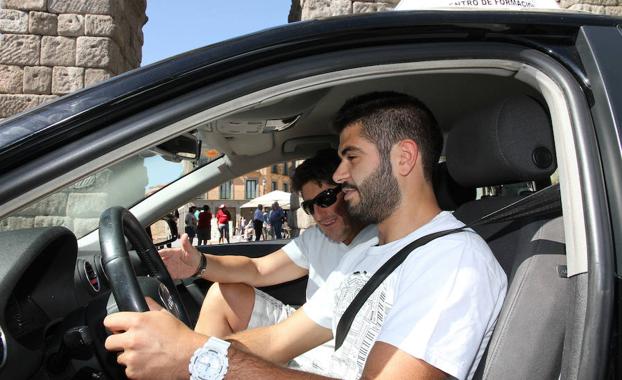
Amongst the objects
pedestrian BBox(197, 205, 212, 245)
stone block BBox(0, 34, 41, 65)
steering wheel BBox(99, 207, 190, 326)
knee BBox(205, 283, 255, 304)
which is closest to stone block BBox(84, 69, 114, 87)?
stone block BBox(0, 34, 41, 65)

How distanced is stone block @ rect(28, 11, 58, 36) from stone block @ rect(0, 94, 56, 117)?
0.94 metres

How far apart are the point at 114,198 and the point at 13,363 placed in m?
1.46

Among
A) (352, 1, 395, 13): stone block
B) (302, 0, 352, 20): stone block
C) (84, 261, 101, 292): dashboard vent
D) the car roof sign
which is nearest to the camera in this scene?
the car roof sign

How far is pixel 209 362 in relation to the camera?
3.70 ft

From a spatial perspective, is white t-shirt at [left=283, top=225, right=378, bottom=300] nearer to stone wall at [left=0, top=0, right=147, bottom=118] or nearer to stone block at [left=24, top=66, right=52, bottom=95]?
stone wall at [left=0, top=0, right=147, bottom=118]

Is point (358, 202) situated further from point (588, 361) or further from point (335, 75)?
point (588, 361)

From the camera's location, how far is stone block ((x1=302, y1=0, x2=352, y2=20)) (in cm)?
712

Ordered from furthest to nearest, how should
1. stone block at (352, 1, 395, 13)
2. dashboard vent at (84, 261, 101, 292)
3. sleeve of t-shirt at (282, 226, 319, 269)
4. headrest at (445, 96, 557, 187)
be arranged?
1. stone block at (352, 1, 395, 13)
2. sleeve of t-shirt at (282, 226, 319, 269)
3. dashboard vent at (84, 261, 101, 292)
4. headrest at (445, 96, 557, 187)

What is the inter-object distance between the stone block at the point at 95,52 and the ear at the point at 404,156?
22.8 ft

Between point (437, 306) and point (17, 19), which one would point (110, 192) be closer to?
point (437, 306)

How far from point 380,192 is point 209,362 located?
0.67 m

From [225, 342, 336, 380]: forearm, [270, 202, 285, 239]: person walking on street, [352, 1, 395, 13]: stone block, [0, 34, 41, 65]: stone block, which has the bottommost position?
[270, 202, 285, 239]: person walking on street

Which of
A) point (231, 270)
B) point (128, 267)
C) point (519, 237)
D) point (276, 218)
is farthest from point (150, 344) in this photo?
point (276, 218)

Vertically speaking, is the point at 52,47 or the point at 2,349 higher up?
the point at 52,47
